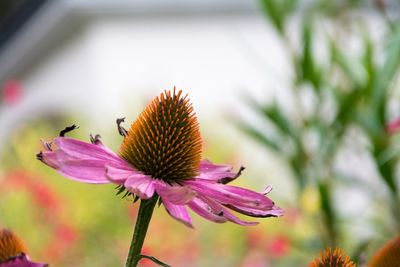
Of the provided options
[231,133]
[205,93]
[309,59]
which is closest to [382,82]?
[309,59]

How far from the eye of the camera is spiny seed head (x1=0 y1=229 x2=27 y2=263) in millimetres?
554

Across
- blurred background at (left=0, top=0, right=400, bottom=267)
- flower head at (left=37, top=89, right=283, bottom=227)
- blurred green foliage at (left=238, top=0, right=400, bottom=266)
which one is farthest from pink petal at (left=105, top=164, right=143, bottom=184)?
blurred green foliage at (left=238, top=0, right=400, bottom=266)

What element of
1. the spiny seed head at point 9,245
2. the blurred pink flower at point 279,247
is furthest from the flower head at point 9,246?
→ the blurred pink flower at point 279,247

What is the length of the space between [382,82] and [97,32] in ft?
18.4

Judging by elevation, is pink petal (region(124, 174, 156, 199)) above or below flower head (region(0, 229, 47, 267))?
above

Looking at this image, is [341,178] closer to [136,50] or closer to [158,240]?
[158,240]

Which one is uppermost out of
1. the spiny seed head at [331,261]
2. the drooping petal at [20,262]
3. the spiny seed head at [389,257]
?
the spiny seed head at [389,257]

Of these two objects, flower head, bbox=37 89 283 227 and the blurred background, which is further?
the blurred background

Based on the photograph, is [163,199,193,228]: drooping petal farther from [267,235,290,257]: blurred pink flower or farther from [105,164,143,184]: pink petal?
[267,235,290,257]: blurred pink flower

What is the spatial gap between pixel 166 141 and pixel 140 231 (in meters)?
0.14

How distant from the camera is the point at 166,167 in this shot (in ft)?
2.13

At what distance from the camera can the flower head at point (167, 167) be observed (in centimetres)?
54

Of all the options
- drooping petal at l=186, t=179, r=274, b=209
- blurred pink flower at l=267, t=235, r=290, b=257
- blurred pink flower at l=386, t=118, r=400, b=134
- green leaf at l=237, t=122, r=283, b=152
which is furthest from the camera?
blurred pink flower at l=267, t=235, r=290, b=257

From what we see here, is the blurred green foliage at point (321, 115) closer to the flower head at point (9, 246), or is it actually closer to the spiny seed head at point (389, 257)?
the spiny seed head at point (389, 257)
